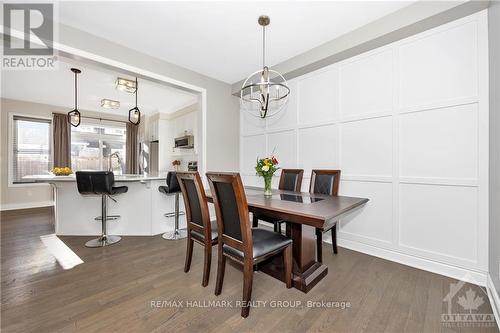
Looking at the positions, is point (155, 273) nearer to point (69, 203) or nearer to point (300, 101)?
point (69, 203)

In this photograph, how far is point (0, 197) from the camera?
16.3 ft

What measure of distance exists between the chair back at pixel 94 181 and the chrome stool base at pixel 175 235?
1.06 metres

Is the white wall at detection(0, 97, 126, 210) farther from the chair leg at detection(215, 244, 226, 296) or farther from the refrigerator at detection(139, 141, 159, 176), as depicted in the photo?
the chair leg at detection(215, 244, 226, 296)

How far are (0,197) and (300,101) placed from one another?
7.13 metres

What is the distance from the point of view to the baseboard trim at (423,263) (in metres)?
1.98

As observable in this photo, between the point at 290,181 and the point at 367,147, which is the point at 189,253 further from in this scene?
the point at 367,147

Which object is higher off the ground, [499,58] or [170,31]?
[170,31]

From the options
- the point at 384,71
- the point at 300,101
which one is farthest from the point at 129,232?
the point at 384,71

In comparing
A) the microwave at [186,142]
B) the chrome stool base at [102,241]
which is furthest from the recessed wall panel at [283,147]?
the chrome stool base at [102,241]

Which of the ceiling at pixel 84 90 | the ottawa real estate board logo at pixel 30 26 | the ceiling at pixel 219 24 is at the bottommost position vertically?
the ottawa real estate board logo at pixel 30 26

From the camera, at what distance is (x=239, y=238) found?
1636 millimetres

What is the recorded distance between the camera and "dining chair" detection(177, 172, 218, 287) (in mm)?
1928

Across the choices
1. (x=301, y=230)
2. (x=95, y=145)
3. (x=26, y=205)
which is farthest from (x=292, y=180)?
(x=26, y=205)

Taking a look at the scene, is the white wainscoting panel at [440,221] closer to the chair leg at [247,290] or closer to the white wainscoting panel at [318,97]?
the white wainscoting panel at [318,97]
